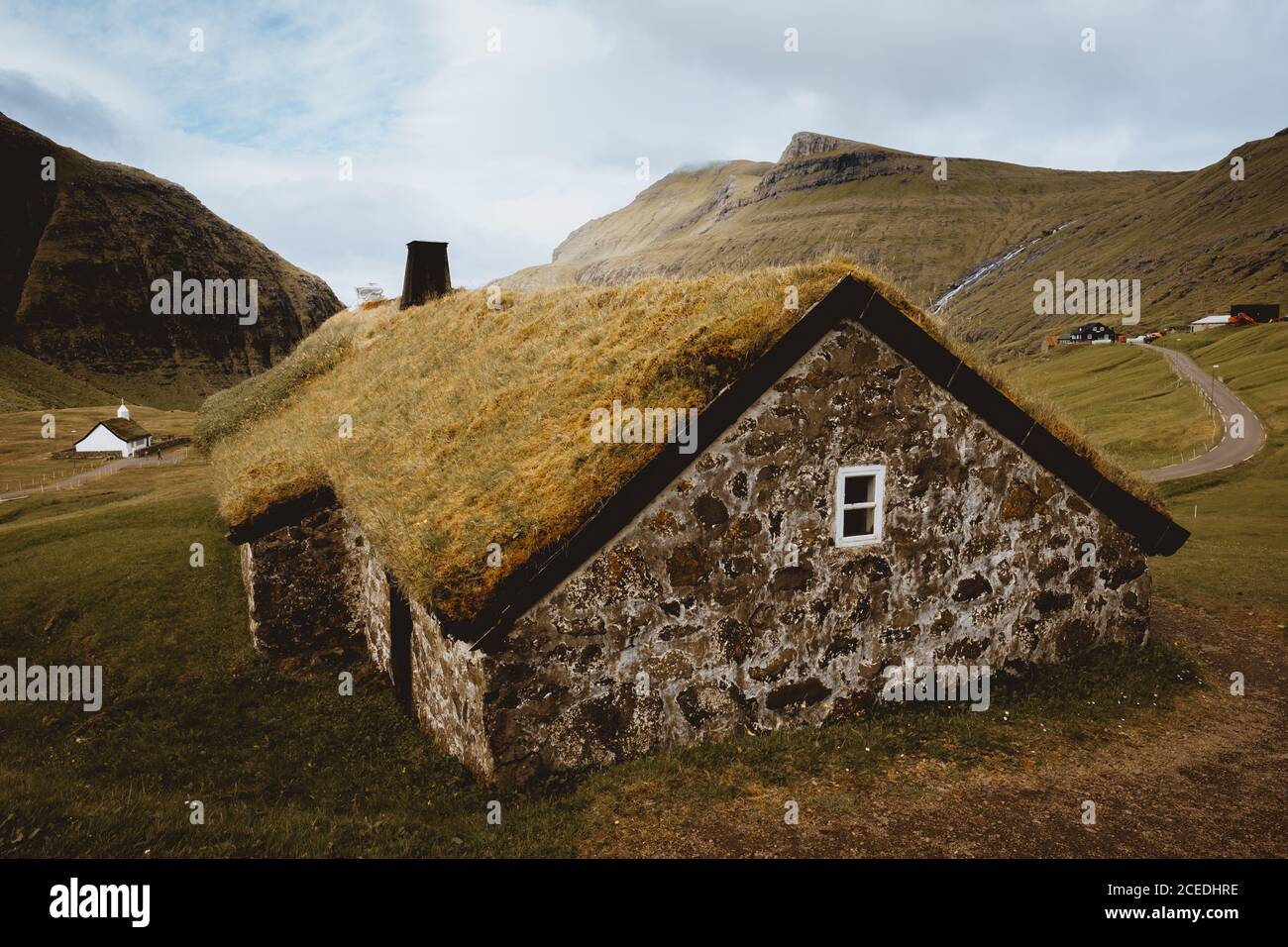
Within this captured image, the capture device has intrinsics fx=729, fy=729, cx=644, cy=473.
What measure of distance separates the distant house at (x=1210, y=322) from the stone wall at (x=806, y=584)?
326 ft

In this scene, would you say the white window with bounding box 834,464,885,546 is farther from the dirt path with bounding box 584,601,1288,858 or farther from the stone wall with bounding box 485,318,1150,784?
the dirt path with bounding box 584,601,1288,858

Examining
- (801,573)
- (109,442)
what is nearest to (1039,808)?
(801,573)

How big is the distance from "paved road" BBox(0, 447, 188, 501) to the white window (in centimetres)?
3630

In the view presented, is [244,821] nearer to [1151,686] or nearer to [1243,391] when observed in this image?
[1151,686]

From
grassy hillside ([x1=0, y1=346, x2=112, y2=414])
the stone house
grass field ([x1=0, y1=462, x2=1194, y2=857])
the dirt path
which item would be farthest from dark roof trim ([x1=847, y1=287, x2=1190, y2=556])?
grassy hillside ([x1=0, y1=346, x2=112, y2=414])

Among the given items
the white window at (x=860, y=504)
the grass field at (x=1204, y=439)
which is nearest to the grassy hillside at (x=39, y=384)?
the white window at (x=860, y=504)

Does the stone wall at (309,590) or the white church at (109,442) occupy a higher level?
the white church at (109,442)

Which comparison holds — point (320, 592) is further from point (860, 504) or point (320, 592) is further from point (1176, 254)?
point (1176, 254)

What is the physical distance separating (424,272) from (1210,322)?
108665mm

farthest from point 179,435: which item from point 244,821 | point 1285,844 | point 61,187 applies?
point 61,187

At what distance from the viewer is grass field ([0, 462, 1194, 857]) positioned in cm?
671

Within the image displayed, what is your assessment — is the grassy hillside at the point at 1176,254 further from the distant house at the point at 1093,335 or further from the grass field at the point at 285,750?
the grass field at the point at 285,750

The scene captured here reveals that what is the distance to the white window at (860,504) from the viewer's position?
9562 mm

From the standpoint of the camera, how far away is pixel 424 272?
24.5m
